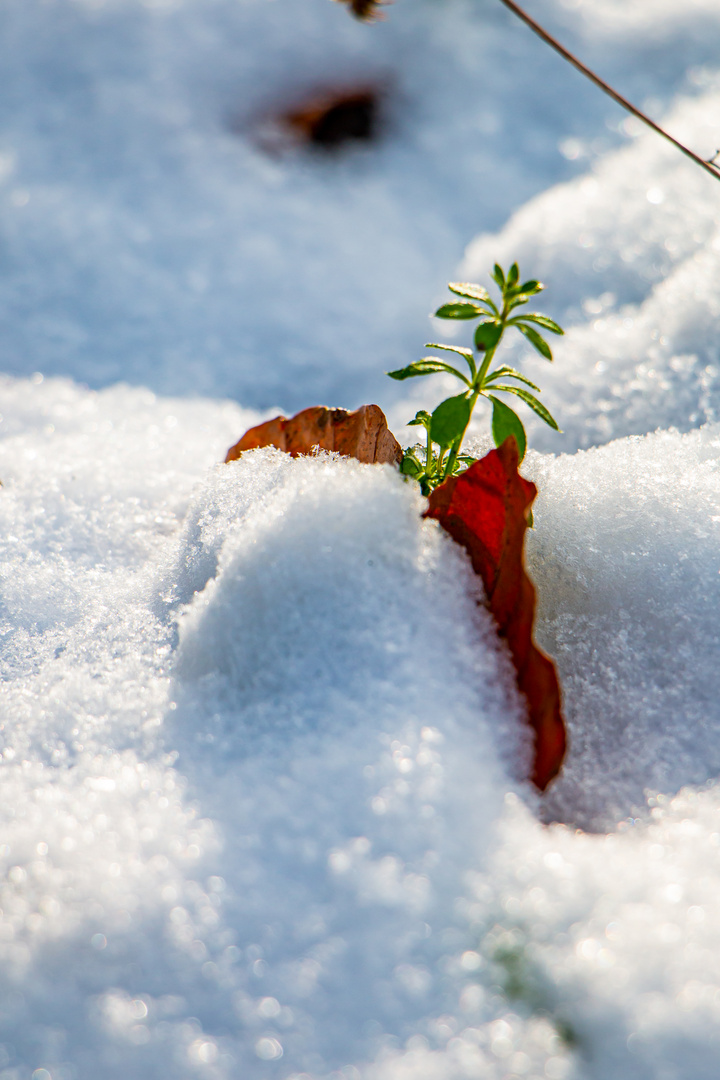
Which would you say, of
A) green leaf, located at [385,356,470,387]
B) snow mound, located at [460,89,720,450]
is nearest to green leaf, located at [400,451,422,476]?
green leaf, located at [385,356,470,387]

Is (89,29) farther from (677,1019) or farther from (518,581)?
(677,1019)

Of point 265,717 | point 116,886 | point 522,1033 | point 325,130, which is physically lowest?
point 522,1033

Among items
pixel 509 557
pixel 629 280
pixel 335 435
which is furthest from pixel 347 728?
pixel 629 280

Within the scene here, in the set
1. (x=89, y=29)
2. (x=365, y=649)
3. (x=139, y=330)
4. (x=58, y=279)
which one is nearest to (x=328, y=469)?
(x=365, y=649)

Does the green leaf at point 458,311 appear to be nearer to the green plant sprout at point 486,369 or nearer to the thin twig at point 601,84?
the green plant sprout at point 486,369

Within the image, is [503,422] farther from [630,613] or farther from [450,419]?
[630,613]

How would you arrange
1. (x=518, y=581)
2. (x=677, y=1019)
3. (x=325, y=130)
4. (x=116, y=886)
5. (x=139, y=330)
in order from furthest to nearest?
(x=325, y=130), (x=139, y=330), (x=518, y=581), (x=116, y=886), (x=677, y=1019)
